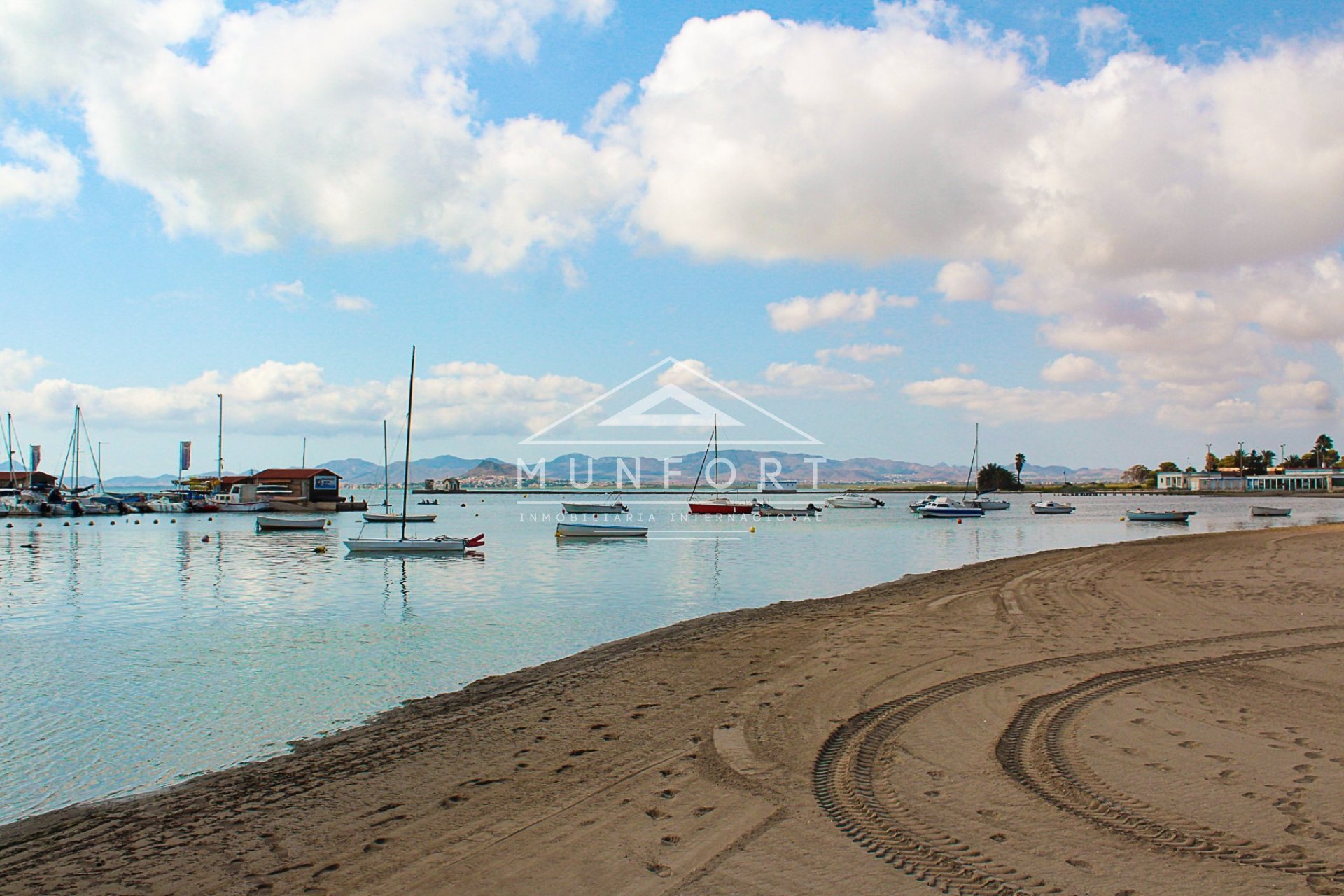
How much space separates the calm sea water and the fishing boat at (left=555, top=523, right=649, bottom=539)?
1.10 m

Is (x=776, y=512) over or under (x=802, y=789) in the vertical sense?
under

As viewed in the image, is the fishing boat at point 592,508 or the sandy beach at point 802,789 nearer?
the sandy beach at point 802,789

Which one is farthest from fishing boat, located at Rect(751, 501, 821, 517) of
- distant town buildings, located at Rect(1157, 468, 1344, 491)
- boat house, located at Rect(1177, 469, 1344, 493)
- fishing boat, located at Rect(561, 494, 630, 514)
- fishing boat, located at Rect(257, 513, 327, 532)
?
boat house, located at Rect(1177, 469, 1344, 493)

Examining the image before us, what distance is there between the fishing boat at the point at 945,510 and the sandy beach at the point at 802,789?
243 feet

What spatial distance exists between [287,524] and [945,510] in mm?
62065

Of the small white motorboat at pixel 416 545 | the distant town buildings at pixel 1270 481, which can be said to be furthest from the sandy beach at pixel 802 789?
the distant town buildings at pixel 1270 481

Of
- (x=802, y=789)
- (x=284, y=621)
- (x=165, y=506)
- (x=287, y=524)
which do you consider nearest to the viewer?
(x=802, y=789)

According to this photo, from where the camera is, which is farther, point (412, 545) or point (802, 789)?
point (412, 545)

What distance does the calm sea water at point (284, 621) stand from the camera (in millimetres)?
10625

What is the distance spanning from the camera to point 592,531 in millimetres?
52719

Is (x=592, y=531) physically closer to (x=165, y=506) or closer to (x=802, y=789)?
(x=802, y=789)

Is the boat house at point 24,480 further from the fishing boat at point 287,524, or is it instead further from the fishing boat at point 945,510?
the fishing boat at point 945,510

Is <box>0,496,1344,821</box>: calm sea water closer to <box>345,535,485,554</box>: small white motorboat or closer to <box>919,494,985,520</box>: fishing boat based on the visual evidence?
<box>345,535,485,554</box>: small white motorboat

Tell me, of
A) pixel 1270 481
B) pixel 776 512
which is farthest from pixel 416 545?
pixel 1270 481
